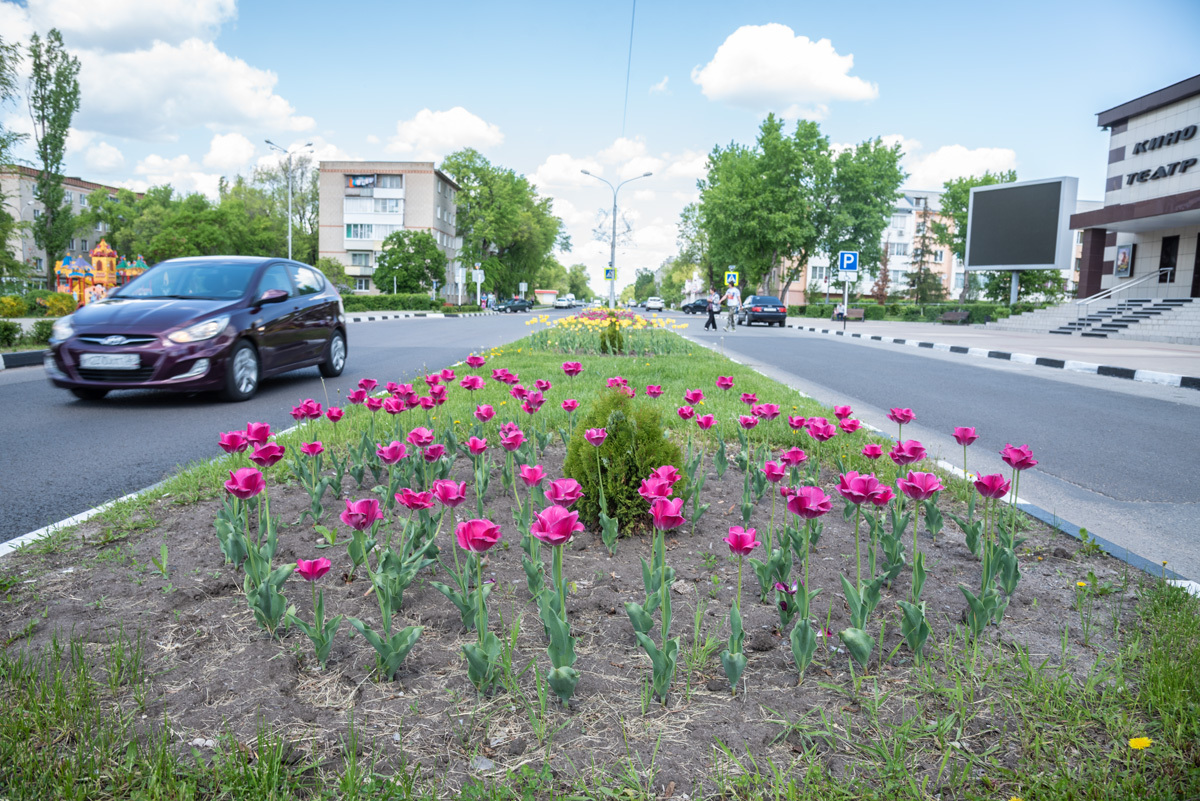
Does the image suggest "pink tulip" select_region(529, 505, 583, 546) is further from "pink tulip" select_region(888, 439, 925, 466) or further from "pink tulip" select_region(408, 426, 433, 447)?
"pink tulip" select_region(888, 439, 925, 466)

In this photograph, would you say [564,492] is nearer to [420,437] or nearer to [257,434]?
[420,437]

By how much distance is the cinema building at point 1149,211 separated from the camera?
2973cm

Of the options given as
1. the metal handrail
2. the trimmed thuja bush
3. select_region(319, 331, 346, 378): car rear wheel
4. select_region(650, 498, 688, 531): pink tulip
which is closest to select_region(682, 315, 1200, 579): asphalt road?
the trimmed thuja bush

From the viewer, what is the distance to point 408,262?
55.0 m

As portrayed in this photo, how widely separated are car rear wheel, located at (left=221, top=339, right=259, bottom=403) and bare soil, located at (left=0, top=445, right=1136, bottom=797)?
4.83 m

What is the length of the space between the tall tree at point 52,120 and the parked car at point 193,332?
132 ft

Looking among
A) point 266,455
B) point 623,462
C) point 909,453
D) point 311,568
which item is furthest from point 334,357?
point 909,453

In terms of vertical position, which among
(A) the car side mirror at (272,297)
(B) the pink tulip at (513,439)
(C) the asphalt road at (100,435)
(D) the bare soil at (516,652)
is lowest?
(C) the asphalt road at (100,435)

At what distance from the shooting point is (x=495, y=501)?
3.91 metres

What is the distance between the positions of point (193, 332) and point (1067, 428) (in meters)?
8.72

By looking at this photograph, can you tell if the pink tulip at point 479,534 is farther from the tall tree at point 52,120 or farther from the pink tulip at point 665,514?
the tall tree at point 52,120

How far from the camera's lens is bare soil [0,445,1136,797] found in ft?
6.18

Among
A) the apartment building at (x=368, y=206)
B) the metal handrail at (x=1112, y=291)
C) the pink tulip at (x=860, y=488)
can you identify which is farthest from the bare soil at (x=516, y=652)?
the apartment building at (x=368, y=206)

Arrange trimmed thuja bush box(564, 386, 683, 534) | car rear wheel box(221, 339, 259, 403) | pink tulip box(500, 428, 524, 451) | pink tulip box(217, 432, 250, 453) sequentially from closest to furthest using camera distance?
pink tulip box(217, 432, 250, 453), pink tulip box(500, 428, 524, 451), trimmed thuja bush box(564, 386, 683, 534), car rear wheel box(221, 339, 259, 403)
